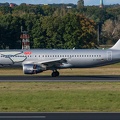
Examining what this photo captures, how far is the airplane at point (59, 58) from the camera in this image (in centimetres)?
5281

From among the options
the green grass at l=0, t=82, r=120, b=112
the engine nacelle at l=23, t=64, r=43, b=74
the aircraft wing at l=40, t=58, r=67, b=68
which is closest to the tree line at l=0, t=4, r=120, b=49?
the aircraft wing at l=40, t=58, r=67, b=68

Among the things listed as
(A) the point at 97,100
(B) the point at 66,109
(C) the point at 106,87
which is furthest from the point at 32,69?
(B) the point at 66,109

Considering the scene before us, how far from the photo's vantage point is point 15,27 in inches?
3829

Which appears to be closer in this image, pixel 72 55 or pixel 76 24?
pixel 72 55

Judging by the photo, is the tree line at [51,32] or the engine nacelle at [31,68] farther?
the tree line at [51,32]

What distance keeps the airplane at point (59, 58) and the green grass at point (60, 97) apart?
10.3 meters

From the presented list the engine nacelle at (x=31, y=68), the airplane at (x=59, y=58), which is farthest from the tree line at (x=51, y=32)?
the engine nacelle at (x=31, y=68)

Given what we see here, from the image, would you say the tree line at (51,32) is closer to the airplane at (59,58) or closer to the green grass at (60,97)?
the airplane at (59,58)

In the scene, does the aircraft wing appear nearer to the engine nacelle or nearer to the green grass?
the engine nacelle

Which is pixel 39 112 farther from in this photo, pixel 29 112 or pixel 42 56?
pixel 42 56

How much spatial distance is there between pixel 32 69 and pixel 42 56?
3333mm

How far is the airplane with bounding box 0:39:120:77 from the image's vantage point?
52812mm

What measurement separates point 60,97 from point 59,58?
21.1 m

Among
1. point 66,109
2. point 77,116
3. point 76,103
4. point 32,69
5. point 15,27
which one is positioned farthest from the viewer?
point 15,27
